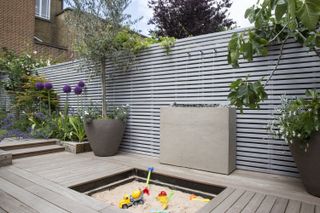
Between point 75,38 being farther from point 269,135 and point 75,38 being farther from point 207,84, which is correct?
point 269,135

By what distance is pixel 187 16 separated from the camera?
798cm

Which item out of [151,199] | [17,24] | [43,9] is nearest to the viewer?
[151,199]

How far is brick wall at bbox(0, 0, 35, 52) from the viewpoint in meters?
8.46

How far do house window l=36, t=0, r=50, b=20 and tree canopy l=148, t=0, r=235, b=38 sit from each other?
600 centimetres

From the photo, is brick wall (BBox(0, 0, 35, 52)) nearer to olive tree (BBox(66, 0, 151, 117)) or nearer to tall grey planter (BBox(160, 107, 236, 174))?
olive tree (BBox(66, 0, 151, 117))

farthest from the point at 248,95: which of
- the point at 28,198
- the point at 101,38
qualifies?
the point at 101,38

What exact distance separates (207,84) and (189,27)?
5.16 meters

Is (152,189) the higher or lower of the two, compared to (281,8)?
lower

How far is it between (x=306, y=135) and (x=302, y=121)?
5.5 inches

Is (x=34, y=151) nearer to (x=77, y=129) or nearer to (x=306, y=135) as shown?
(x=77, y=129)

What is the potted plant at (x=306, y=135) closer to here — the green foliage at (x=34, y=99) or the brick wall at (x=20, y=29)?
the green foliage at (x=34, y=99)

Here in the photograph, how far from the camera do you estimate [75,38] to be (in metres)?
4.12

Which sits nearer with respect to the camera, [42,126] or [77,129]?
[77,129]

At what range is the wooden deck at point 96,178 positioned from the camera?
202cm
